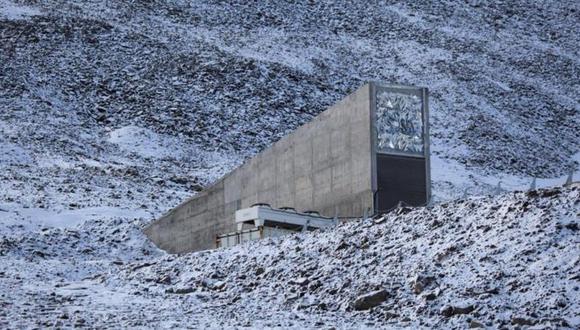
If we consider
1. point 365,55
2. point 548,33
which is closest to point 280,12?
point 365,55

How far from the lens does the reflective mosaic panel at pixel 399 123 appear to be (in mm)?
27688

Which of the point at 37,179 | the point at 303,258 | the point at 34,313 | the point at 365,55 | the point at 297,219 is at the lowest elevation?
the point at 34,313

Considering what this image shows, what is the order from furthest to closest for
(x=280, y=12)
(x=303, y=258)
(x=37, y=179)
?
(x=280, y=12), (x=37, y=179), (x=303, y=258)

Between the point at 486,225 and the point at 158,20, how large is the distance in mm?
60656

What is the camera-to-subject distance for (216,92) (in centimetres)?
6506

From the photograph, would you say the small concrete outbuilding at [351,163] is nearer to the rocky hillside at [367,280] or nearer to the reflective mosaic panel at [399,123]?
the reflective mosaic panel at [399,123]

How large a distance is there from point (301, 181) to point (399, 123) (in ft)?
11.8

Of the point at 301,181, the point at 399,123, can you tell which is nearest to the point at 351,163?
the point at 399,123

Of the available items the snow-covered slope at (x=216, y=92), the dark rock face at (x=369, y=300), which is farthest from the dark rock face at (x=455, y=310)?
the snow-covered slope at (x=216, y=92)

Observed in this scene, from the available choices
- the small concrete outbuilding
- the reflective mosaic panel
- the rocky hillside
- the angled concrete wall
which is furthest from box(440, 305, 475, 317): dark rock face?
the reflective mosaic panel

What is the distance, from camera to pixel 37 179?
142 ft

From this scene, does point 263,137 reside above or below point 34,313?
above

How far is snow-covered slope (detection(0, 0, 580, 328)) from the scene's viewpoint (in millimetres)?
41931

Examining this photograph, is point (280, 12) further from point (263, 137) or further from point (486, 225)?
point (486, 225)
